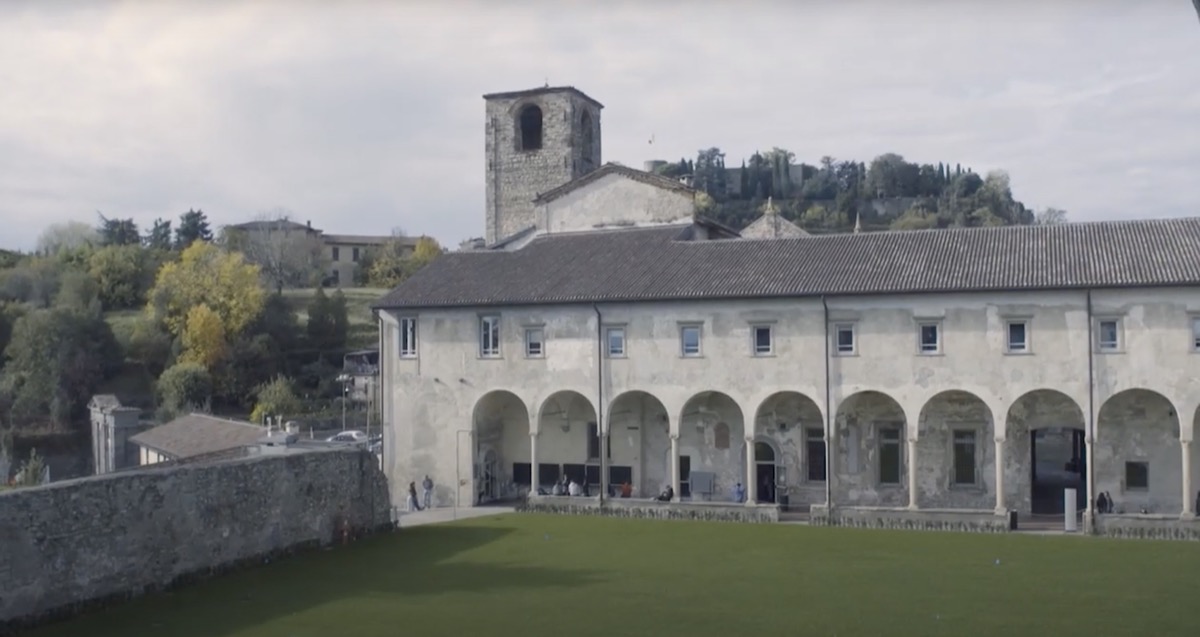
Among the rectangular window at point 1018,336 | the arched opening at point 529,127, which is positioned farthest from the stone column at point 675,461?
the arched opening at point 529,127

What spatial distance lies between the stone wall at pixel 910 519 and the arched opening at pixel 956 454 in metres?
3.05

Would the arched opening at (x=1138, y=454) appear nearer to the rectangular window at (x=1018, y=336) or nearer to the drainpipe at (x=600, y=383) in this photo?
the rectangular window at (x=1018, y=336)

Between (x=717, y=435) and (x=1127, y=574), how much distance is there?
49.1 feet

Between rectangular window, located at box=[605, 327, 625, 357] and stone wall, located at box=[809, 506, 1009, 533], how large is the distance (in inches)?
299

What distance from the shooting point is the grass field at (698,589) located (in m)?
18.6

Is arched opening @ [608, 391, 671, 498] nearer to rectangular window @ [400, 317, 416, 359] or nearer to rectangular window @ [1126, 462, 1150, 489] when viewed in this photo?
rectangular window @ [400, 317, 416, 359]

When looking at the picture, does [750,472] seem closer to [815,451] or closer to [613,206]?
[815,451]

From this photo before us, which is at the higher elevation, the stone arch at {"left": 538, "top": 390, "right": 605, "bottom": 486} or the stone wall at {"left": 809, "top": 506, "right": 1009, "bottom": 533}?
the stone arch at {"left": 538, "top": 390, "right": 605, "bottom": 486}

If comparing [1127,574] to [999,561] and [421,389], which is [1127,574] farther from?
[421,389]

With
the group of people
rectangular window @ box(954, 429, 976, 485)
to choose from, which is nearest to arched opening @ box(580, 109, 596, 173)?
the group of people

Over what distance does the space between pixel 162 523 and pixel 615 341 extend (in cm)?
1591

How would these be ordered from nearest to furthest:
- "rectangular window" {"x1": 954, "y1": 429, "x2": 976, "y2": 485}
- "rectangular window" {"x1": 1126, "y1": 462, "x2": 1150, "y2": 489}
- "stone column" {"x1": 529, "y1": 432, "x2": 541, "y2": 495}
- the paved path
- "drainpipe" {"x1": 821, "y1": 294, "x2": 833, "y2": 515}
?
1. "rectangular window" {"x1": 1126, "y1": 462, "x2": 1150, "y2": 489}
2. "drainpipe" {"x1": 821, "y1": 294, "x2": 833, "y2": 515}
3. "rectangular window" {"x1": 954, "y1": 429, "x2": 976, "y2": 485}
4. the paved path
5. "stone column" {"x1": 529, "y1": 432, "x2": 541, "y2": 495}

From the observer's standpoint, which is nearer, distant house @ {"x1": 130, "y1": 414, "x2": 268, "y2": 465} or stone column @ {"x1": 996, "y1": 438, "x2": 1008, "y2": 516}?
stone column @ {"x1": 996, "y1": 438, "x2": 1008, "y2": 516}

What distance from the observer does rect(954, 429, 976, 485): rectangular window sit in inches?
Result: 1314
